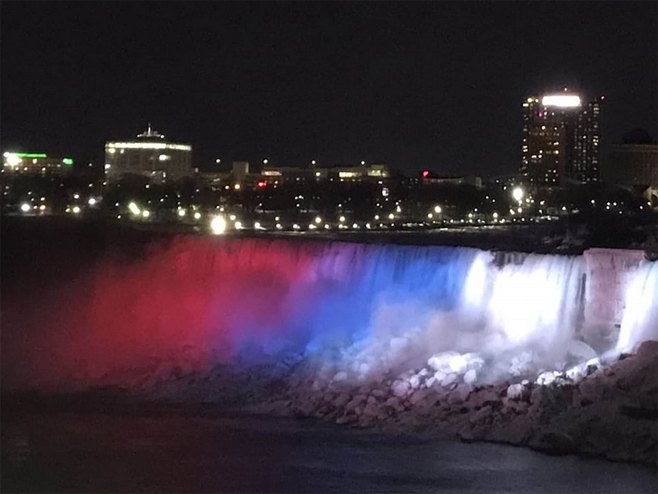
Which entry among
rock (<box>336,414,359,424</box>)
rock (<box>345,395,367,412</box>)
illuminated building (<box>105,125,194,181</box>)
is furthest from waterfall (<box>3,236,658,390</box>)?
illuminated building (<box>105,125,194,181</box>)

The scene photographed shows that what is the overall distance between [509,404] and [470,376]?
4.75 ft

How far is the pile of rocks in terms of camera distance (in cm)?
1609

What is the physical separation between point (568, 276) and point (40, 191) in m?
39.6

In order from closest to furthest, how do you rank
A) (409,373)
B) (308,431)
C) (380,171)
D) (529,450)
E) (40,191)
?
(529,450) < (308,431) < (409,373) < (40,191) < (380,171)

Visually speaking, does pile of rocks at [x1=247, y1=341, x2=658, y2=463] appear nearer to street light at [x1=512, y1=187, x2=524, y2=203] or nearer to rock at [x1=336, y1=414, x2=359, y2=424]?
rock at [x1=336, y1=414, x2=359, y2=424]

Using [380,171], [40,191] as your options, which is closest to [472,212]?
[40,191]

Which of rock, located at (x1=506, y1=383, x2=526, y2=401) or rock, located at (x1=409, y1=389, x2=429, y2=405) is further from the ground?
rock, located at (x1=506, y1=383, x2=526, y2=401)

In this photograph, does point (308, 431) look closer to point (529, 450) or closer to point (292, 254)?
point (529, 450)

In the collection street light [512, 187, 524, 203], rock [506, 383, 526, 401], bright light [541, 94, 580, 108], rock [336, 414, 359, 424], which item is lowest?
rock [336, 414, 359, 424]

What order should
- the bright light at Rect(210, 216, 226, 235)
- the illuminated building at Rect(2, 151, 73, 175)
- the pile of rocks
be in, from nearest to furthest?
the pile of rocks
the bright light at Rect(210, 216, 226, 235)
the illuminated building at Rect(2, 151, 73, 175)

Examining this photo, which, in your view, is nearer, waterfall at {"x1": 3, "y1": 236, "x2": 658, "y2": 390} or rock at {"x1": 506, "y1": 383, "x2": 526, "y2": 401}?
rock at {"x1": 506, "y1": 383, "x2": 526, "y2": 401}

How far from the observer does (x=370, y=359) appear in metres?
20.6

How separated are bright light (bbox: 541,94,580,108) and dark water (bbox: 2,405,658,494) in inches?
3161

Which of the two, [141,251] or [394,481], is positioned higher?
[141,251]
